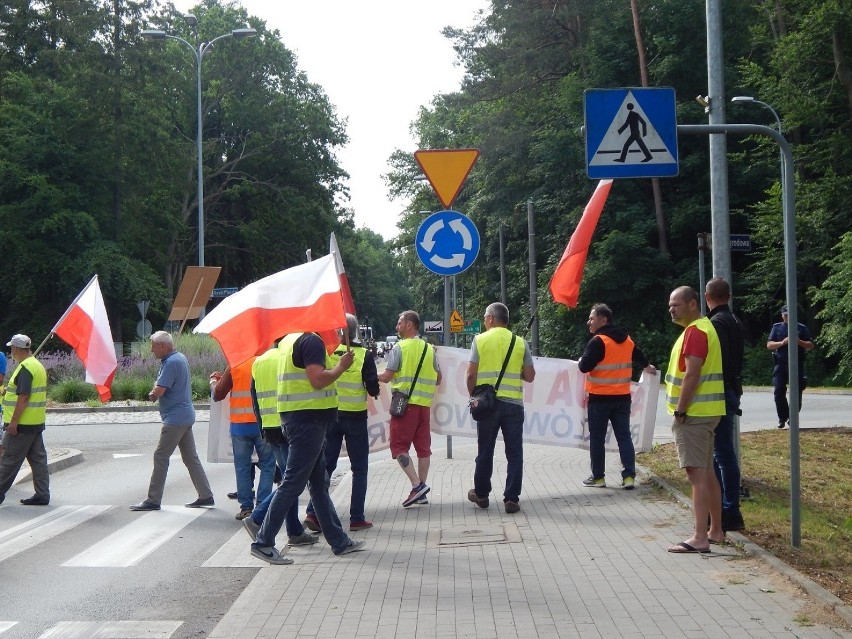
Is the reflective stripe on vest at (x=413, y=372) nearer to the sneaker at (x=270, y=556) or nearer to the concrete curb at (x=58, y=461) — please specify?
the sneaker at (x=270, y=556)

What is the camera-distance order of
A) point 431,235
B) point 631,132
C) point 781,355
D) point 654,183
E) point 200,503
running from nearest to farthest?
point 631,132 < point 200,503 < point 431,235 < point 781,355 < point 654,183

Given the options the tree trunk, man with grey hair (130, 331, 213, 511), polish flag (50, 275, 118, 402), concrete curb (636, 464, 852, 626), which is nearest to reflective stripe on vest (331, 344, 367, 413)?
man with grey hair (130, 331, 213, 511)

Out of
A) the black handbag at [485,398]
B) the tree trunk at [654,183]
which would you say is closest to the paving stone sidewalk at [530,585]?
the black handbag at [485,398]

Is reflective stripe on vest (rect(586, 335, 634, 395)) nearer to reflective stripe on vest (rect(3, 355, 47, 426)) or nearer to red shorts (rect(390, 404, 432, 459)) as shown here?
red shorts (rect(390, 404, 432, 459))

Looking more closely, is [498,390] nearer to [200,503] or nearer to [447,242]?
[447,242]

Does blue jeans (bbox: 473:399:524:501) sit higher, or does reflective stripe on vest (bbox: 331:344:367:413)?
reflective stripe on vest (bbox: 331:344:367:413)

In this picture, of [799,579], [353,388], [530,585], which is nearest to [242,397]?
[353,388]

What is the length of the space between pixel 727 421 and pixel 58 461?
965 cm

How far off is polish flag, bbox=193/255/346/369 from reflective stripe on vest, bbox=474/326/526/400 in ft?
6.98

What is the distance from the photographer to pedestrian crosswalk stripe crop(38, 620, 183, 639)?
6398mm

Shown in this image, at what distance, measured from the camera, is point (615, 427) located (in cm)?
1141

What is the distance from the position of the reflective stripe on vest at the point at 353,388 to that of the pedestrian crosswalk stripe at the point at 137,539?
6.12 ft

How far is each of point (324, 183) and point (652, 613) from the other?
52.7 meters

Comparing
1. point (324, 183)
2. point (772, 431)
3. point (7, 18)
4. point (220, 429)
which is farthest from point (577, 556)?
point (324, 183)
